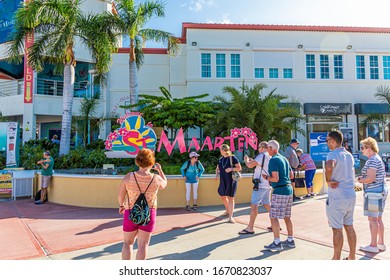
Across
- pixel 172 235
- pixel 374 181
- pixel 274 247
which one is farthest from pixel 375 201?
pixel 172 235

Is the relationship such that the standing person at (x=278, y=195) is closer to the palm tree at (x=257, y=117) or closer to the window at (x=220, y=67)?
the palm tree at (x=257, y=117)

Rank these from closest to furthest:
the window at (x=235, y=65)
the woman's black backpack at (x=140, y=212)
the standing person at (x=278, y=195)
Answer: the woman's black backpack at (x=140, y=212)
the standing person at (x=278, y=195)
the window at (x=235, y=65)

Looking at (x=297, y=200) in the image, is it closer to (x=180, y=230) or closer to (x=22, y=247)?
(x=180, y=230)

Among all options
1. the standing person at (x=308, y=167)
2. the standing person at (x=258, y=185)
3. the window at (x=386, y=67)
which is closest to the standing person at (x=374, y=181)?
the standing person at (x=258, y=185)

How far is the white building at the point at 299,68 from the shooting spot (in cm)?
1925

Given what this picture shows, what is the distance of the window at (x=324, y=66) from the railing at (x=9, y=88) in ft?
72.9

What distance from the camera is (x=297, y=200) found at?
343 inches

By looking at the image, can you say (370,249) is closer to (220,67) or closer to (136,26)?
(136,26)

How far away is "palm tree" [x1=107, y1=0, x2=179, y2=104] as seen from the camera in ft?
45.5

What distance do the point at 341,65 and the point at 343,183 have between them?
1913 centimetres

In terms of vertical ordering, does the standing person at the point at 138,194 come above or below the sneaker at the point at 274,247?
above

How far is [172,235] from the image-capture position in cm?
551

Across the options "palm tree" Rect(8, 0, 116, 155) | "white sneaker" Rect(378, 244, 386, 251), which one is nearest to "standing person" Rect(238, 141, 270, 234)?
"white sneaker" Rect(378, 244, 386, 251)

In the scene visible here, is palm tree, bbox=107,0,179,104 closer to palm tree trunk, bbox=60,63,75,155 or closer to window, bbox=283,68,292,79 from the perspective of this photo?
palm tree trunk, bbox=60,63,75,155
